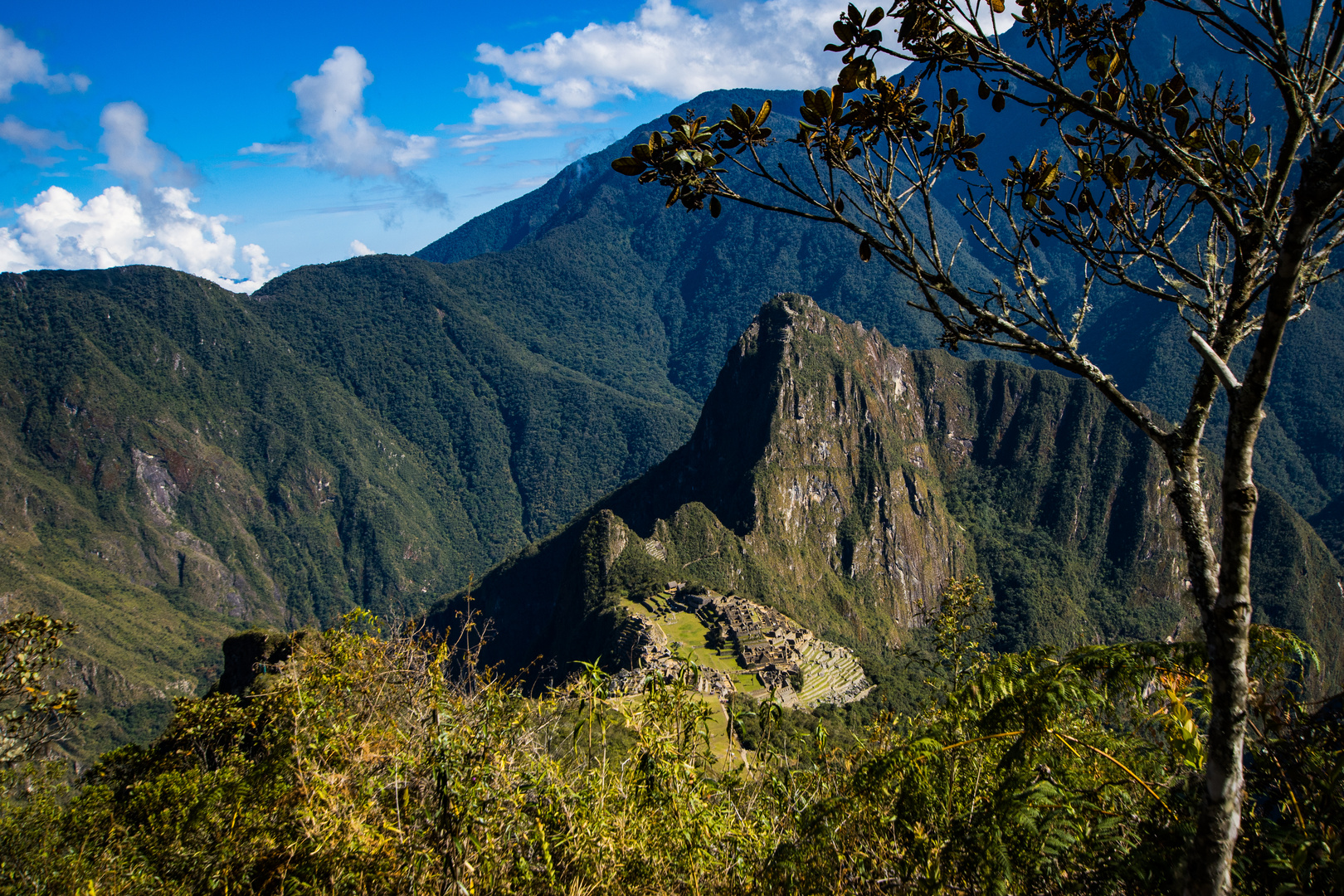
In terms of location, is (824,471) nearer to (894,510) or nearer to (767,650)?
(894,510)

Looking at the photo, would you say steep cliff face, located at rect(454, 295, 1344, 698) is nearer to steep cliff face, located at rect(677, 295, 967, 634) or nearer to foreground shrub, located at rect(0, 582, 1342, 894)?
steep cliff face, located at rect(677, 295, 967, 634)

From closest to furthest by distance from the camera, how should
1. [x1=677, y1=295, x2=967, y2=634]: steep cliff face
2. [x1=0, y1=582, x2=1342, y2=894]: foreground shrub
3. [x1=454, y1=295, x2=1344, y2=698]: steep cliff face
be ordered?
[x1=0, y1=582, x2=1342, y2=894]: foreground shrub, [x1=454, y1=295, x2=1344, y2=698]: steep cliff face, [x1=677, y1=295, x2=967, y2=634]: steep cliff face

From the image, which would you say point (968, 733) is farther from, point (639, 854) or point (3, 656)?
point (3, 656)

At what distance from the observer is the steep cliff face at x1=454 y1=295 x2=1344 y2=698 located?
343ft

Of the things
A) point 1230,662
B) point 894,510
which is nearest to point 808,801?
point 1230,662

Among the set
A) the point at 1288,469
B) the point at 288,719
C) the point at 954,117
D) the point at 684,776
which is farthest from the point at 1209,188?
the point at 1288,469

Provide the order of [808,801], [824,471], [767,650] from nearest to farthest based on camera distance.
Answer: [808,801]
[767,650]
[824,471]

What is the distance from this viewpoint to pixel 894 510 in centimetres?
11731

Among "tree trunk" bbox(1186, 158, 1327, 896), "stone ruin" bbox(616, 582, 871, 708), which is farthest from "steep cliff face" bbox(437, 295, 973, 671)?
"tree trunk" bbox(1186, 158, 1327, 896)

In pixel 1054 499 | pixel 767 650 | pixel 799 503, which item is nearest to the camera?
pixel 767 650

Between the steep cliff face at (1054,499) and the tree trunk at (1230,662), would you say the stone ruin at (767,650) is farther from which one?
the steep cliff face at (1054,499)

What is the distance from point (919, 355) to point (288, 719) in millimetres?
142951

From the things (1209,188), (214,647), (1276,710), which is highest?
(1209,188)

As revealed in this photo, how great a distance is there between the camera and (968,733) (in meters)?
6.00
